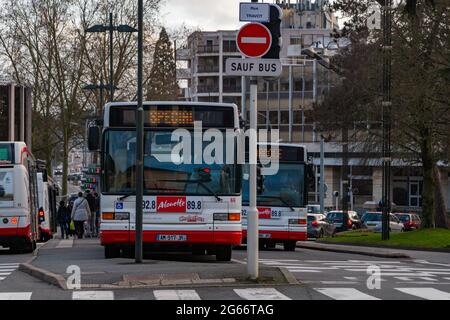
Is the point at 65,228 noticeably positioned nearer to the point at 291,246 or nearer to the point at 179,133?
the point at 291,246

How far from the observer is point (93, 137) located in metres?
19.5

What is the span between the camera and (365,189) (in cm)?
9656

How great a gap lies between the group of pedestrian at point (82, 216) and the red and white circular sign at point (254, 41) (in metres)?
25.8

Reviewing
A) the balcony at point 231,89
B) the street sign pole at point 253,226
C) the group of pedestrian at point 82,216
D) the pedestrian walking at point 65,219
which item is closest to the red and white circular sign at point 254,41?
the street sign pole at point 253,226

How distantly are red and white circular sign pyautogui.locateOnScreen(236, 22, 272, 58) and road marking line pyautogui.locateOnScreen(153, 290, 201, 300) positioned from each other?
3.51 metres

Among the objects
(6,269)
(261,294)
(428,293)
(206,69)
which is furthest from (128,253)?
(206,69)

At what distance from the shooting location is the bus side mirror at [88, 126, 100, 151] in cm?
1948

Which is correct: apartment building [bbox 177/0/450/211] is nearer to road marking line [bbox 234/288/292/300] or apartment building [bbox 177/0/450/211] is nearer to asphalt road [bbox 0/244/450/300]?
asphalt road [bbox 0/244/450/300]

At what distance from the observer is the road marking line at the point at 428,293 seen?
13358 mm

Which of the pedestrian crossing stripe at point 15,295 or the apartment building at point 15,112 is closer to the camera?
the pedestrian crossing stripe at point 15,295

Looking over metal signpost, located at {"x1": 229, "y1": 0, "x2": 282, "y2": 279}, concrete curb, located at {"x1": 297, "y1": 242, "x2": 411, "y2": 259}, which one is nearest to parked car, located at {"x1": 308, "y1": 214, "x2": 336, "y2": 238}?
concrete curb, located at {"x1": 297, "y1": 242, "x2": 411, "y2": 259}

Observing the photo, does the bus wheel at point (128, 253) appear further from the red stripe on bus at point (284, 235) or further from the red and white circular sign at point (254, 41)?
the red stripe on bus at point (284, 235)

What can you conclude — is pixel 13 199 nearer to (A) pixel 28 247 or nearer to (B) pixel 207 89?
(A) pixel 28 247
